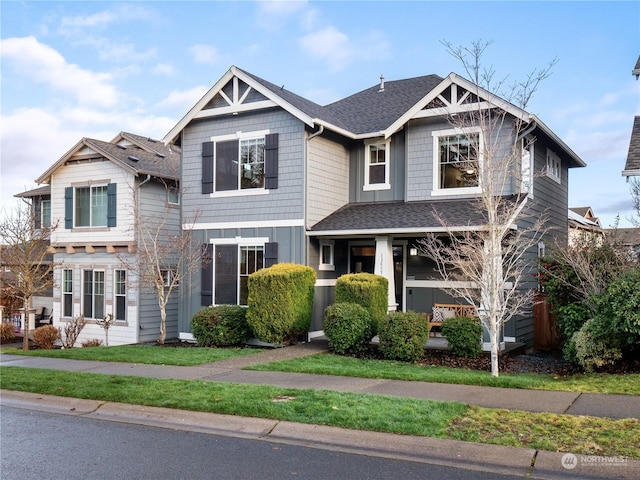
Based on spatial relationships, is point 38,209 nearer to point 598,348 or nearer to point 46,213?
point 46,213

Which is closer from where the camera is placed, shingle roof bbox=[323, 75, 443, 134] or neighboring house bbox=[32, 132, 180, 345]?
shingle roof bbox=[323, 75, 443, 134]

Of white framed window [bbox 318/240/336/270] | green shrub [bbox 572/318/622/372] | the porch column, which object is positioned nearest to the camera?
green shrub [bbox 572/318/622/372]

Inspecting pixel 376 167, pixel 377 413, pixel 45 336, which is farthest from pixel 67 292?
pixel 377 413

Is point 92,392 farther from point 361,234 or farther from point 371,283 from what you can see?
point 361,234

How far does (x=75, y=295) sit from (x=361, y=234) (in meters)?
12.1

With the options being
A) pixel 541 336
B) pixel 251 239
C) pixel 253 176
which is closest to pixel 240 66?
pixel 253 176

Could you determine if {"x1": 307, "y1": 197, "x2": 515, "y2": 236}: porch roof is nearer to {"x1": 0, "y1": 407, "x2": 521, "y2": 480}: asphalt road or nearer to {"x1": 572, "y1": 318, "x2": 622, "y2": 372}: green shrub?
{"x1": 572, "y1": 318, "x2": 622, "y2": 372}: green shrub

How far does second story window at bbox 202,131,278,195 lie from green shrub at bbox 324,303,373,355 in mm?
4795

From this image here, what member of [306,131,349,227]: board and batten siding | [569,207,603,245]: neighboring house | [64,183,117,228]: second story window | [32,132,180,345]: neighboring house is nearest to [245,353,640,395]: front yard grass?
[569,207,603,245]: neighboring house

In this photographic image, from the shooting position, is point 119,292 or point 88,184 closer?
point 119,292

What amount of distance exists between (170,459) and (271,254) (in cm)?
1066

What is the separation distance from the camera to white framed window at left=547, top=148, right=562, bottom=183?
18.2 m

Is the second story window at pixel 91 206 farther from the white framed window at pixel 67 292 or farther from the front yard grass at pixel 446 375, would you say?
the front yard grass at pixel 446 375

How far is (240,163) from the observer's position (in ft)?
58.6
